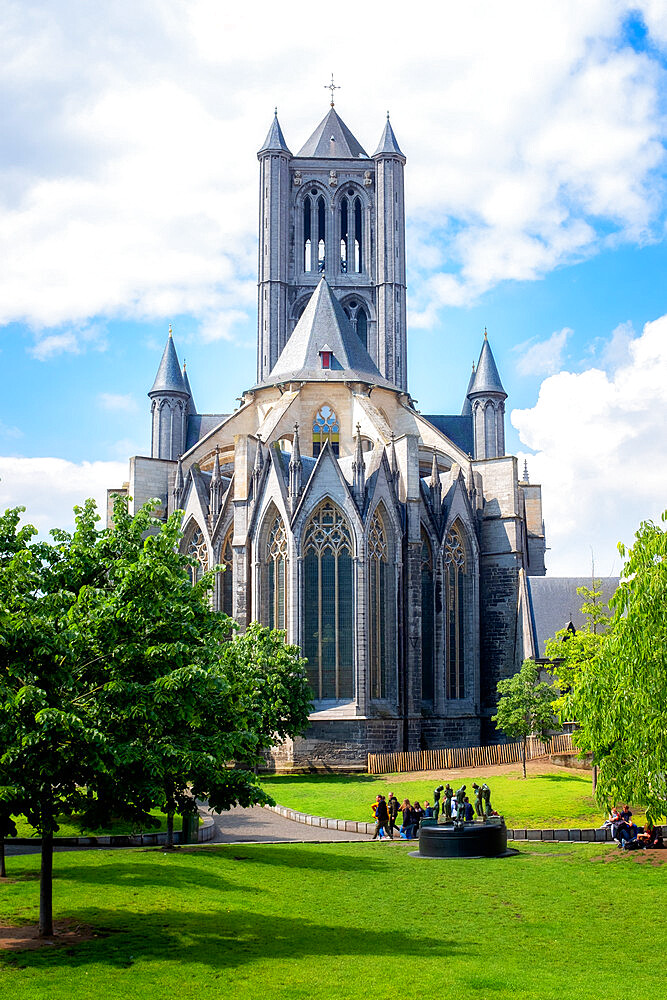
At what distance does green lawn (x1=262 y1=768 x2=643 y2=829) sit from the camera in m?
30.8

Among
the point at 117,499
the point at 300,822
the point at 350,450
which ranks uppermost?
the point at 350,450

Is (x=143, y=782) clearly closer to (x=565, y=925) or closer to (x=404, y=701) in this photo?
(x=565, y=925)

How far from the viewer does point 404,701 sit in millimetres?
49312

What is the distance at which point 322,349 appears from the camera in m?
59.7

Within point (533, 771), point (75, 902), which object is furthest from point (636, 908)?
point (533, 771)

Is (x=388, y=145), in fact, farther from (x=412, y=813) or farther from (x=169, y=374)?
(x=412, y=813)

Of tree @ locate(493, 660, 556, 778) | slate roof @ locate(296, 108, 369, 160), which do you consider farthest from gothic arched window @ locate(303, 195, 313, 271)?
tree @ locate(493, 660, 556, 778)

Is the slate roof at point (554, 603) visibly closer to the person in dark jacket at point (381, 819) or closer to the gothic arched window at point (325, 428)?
the gothic arched window at point (325, 428)

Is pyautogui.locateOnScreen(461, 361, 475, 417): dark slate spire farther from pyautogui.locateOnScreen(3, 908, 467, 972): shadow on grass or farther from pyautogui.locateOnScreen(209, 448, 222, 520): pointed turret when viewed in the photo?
pyautogui.locateOnScreen(3, 908, 467, 972): shadow on grass

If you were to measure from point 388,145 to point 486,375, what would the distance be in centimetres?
2025

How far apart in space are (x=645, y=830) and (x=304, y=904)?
1120 centimetres

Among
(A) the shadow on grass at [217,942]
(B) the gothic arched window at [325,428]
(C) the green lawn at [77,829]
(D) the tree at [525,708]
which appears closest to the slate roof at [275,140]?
(B) the gothic arched window at [325,428]

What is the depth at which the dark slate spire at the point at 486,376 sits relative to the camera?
7344cm

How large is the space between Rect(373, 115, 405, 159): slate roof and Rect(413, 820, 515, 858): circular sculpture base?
64.3 m
